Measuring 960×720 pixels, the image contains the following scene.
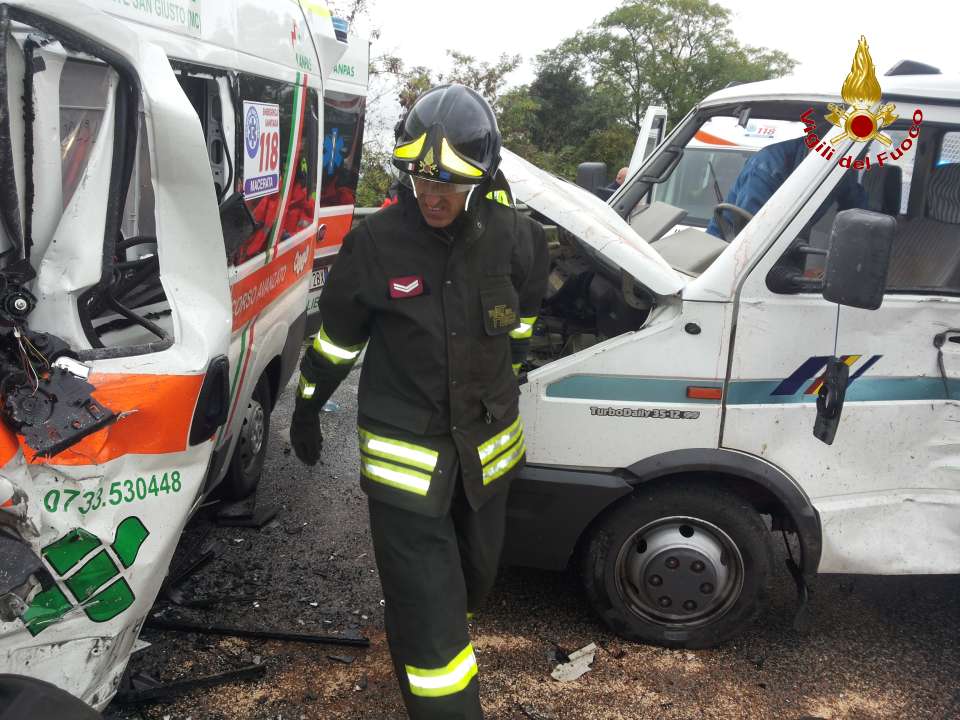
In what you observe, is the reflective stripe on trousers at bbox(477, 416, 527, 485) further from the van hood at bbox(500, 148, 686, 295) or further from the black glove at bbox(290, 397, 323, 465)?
the van hood at bbox(500, 148, 686, 295)

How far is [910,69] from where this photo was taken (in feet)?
11.4

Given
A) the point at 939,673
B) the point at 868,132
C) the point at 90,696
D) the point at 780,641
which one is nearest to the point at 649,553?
the point at 780,641

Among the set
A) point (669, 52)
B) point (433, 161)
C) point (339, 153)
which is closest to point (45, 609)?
point (433, 161)

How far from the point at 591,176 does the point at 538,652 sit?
2.68m

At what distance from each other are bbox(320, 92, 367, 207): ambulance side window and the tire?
3.88 meters

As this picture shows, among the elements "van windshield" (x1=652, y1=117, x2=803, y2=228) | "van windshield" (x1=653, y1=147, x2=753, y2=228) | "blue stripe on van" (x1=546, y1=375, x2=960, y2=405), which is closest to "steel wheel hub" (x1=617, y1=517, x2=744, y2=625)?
"blue stripe on van" (x1=546, y1=375, x2=960, y2=405)

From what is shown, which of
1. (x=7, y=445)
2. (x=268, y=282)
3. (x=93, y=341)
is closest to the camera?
(x=7, y=445)

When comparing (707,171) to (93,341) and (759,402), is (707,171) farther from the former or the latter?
(93,341)

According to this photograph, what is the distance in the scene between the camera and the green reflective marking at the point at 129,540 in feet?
7.00

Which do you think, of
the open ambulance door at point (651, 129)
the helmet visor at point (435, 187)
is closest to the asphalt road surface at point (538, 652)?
the helmet visor at point (435, 187)

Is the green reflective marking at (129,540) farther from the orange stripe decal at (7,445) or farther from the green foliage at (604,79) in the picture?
the green foliage at (604,79)

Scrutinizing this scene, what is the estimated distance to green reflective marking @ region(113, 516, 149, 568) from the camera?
2135mm

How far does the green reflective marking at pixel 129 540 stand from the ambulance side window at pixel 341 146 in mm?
4456

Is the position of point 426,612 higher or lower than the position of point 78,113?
lower
